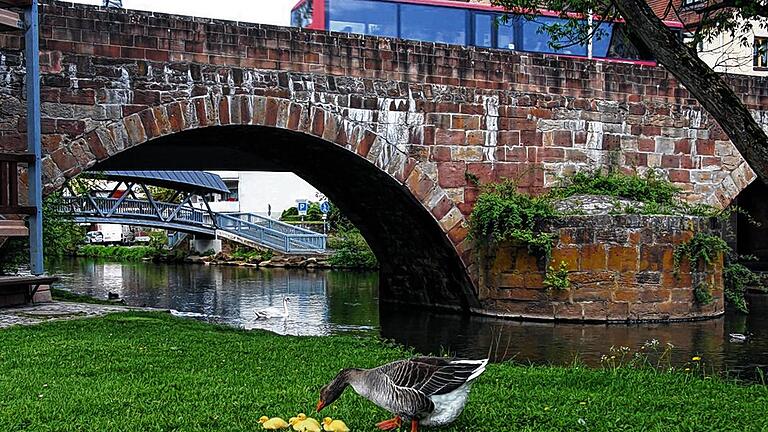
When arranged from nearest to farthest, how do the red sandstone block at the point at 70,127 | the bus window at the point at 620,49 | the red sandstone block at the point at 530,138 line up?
the red sandstone block at the point at 70,127 → the red sandstone block at the point at 530,138 → the bus window at the point at 620,49

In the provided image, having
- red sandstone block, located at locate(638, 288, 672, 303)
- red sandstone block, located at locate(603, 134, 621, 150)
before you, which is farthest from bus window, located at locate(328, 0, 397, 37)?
red sandstone block, located at locate(638, 288, 672, 303)

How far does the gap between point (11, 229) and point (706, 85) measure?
7.30 m

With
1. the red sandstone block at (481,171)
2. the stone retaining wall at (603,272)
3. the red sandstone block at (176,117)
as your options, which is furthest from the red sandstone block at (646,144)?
the red sandstone block at (176,117)

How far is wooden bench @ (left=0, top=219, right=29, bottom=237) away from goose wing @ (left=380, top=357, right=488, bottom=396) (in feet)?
22.2

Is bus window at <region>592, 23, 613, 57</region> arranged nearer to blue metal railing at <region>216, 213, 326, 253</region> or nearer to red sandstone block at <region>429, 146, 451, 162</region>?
red sandstone block at <region>429, 146, 451, 162</region>

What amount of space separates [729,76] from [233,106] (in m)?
9.20

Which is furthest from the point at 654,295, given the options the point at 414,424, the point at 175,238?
the point at 175,238

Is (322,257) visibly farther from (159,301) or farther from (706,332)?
(706,332)

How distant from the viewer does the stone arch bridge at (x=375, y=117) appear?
484 inches

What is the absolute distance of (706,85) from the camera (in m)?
6.50

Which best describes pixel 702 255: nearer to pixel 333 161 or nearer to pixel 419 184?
pixel 419 184

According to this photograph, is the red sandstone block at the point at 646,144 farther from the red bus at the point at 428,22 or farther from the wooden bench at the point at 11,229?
the wooden bench at the point at 11,229

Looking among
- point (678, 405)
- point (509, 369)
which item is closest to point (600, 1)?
point (509, 369)

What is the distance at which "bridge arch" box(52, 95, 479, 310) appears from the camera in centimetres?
1278
